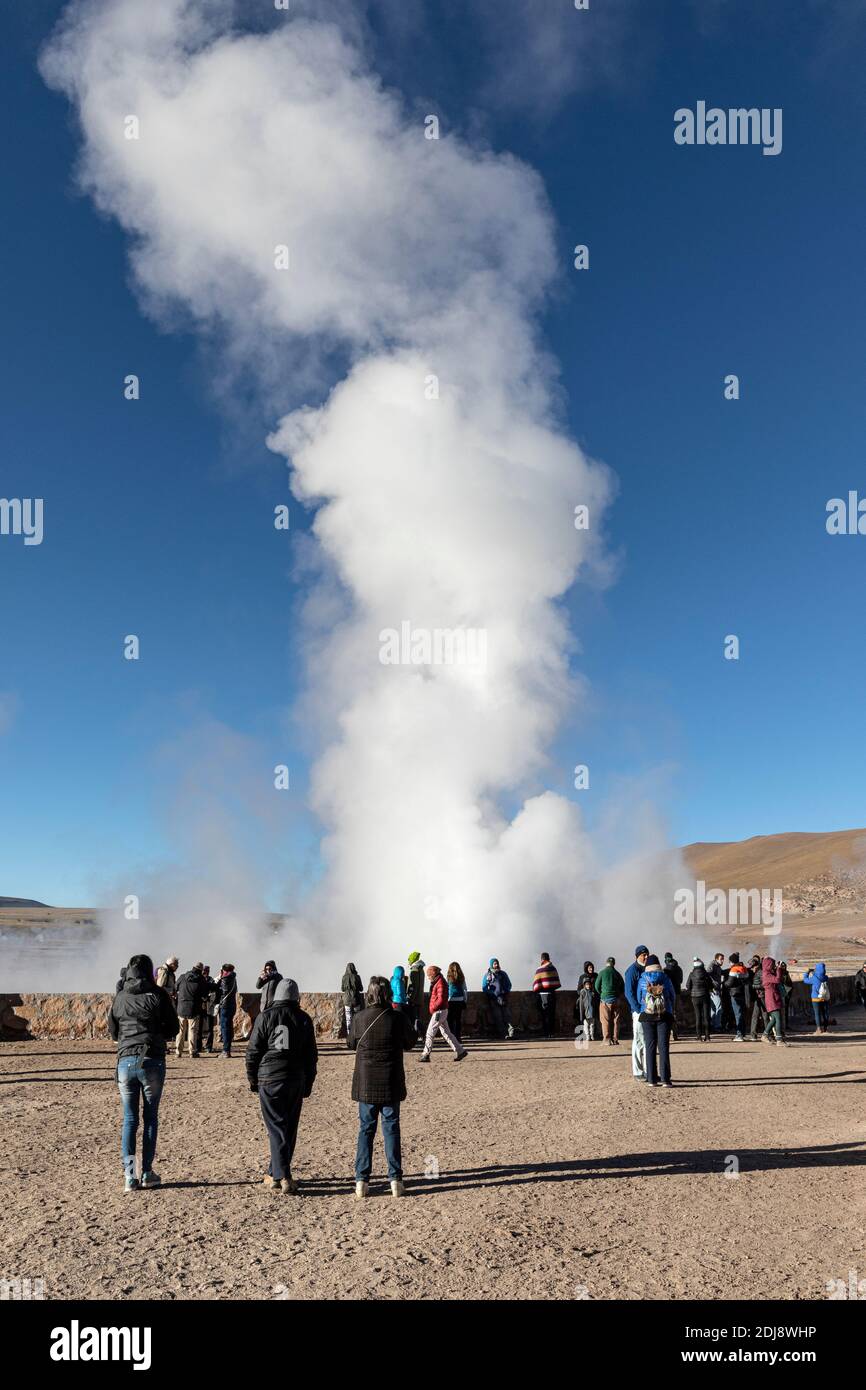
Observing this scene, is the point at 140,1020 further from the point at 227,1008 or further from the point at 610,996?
the point at 610,996

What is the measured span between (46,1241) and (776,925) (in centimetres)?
9011

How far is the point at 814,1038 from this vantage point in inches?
758

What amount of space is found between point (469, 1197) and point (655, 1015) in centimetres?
563

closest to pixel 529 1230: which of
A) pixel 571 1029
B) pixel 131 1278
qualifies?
pixel 131 1278

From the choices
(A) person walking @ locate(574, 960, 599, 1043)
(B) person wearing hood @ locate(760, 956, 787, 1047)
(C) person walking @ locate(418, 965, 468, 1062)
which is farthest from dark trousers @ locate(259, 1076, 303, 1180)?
(A) person walking @ locate(574, 960, 599, 1043)

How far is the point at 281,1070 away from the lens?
22.7 feet

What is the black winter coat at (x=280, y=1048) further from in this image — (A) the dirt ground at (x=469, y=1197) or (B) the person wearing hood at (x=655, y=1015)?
(B) the person wearing hood at (x=655, y=1015)

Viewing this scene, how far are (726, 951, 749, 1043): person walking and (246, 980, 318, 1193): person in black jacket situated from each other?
1377cm

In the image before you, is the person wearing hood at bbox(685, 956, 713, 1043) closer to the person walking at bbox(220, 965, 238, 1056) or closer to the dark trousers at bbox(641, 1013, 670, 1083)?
the dark trousers at bbox(641, 1013, 670, 1083)

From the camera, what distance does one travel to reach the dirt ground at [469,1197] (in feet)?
17.2

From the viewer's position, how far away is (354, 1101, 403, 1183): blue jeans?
6.99 metres

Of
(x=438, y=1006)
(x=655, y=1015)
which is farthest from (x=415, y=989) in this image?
(x=655, y=1015)
